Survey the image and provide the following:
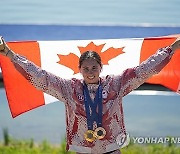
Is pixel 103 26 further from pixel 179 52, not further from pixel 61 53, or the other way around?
pixel 179 52

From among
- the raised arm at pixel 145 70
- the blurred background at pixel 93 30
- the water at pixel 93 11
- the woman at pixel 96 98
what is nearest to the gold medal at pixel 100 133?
the woman at pixel 96 98

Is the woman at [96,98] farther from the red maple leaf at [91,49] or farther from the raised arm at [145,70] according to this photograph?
the red maple leaf at [91,49]

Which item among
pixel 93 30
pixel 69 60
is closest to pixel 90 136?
pixel 69 60

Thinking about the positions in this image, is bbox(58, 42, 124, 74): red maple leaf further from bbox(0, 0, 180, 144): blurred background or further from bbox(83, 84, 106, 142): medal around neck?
bbox(83, 84, 106, 142): medal around neck

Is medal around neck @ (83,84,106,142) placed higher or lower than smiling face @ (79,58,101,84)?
→ lower

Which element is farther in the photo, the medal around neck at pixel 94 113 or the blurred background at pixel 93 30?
the blurred background at pixel 93 30

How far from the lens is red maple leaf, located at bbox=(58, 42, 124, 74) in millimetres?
2752

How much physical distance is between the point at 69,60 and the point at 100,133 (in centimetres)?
91

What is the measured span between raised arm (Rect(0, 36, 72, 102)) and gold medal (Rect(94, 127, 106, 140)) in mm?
191

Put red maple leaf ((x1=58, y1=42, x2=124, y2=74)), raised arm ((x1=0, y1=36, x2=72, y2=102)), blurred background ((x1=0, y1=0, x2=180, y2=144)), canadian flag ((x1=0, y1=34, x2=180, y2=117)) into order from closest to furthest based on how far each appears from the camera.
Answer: raised arm ((x1=0, y1=36, x2=72, y2=102)) → canadian flag ((x1=0, y1=34, x2=180, y2=117)) → red maple leaf ((x1=58, y1=42, x2=124, y2=74)) → blurred background ((x1=0, y1=0, x2=180, y2=144))

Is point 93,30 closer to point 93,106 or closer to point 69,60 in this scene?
point 69,60

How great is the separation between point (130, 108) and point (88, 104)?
1086 mm

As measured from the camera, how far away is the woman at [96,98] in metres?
1.95

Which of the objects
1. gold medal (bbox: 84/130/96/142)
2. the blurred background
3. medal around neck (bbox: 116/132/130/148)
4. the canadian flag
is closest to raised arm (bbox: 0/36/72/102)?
gold medal (bbox: 84/130/96/142)
